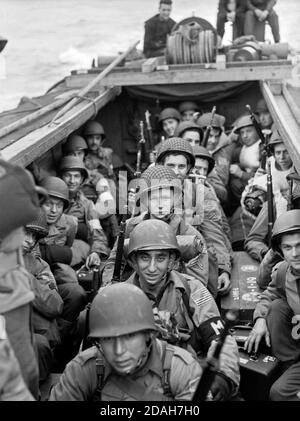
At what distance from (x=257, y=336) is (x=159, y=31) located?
25.1 feet

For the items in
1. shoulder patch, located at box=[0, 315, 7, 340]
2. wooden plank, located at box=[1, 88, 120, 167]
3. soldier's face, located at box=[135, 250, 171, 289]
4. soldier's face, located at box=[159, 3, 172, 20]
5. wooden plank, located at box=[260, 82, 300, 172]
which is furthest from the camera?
soldier's face, located at box=[159, 3, 172, 20]

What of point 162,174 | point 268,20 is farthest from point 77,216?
point 268,20

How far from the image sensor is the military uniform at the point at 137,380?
9.21 feet

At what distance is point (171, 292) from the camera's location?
3615 mm

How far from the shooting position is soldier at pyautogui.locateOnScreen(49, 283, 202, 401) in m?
2.74

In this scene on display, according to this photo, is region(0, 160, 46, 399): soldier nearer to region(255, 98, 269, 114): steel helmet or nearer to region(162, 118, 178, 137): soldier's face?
region(162, 118, 178, 137): soldier's face

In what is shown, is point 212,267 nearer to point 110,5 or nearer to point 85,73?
point 85,73

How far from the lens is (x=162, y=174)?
4676 mm

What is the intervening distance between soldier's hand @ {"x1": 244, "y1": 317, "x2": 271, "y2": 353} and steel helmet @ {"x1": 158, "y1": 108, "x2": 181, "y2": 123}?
4.54 metres

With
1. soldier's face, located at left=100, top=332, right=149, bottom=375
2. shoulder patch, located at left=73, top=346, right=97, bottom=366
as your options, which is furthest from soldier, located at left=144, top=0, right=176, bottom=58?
soldier's face, located at left=100, top=332, right=149, bottom=375

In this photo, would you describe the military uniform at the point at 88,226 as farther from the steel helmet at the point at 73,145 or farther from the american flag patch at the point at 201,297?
the american flag patch at the point at 201,297

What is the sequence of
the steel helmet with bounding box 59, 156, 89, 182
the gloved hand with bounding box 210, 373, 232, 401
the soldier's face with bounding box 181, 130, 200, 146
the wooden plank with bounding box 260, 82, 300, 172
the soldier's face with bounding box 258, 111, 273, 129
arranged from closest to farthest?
the gloved hand with bounding box 210, 373, 232, 401, the wooden plank with bounding box 260, 82, 300, 172, the steel helmet with bounding box 59, 156, 89, 182, the soldier's face with bounding box 181, 130, 200, 146, the soldier's face with bounding box 258, 111, 273, 129

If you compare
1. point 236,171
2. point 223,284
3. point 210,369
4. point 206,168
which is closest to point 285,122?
point 206,168

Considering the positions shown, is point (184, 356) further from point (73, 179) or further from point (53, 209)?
point (73, 179)
